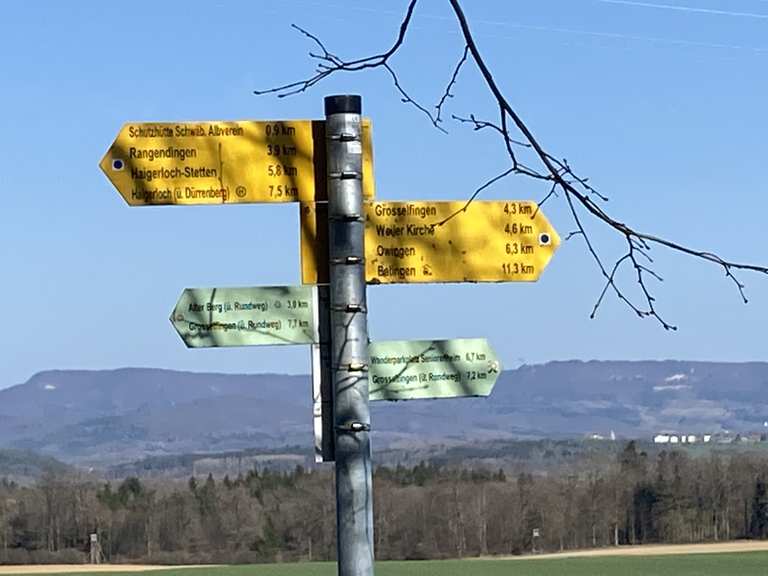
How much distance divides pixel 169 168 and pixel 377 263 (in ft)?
2.29

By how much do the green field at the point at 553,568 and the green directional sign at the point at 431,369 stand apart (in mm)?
25988

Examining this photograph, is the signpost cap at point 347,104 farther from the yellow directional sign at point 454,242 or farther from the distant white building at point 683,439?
the distant white building at point 683,439

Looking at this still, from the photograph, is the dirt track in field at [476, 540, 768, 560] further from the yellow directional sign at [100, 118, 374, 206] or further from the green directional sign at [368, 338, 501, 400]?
the yellow directional sign at [100, 118, 374, 206]

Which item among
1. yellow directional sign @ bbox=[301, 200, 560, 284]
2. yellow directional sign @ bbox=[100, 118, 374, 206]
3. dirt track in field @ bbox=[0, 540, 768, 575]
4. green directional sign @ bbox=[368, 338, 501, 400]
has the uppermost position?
yellow directional sign @ bbox=[100, 118, 374, 206]

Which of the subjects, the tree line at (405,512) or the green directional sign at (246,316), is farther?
the tree line at (405,512)

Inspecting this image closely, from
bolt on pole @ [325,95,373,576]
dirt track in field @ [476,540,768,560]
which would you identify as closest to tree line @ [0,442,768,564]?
dirt track in field @ [476,540,768,560]

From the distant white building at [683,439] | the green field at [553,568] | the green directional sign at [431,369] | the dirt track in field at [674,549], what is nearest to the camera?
the green directional sign at [431,369]

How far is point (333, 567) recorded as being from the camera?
113ft

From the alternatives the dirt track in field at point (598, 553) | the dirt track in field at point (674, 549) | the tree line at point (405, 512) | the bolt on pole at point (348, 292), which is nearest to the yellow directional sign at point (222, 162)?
the bolt on pole at point (348, 292)

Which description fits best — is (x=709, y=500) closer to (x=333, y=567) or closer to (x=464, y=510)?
(x=464, y=510)

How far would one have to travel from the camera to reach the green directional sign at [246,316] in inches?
212

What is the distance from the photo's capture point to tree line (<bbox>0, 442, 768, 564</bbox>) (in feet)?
152

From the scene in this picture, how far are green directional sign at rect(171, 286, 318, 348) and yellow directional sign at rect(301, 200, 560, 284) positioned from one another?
3.9 inches

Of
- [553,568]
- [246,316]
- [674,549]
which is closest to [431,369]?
[246,316]
